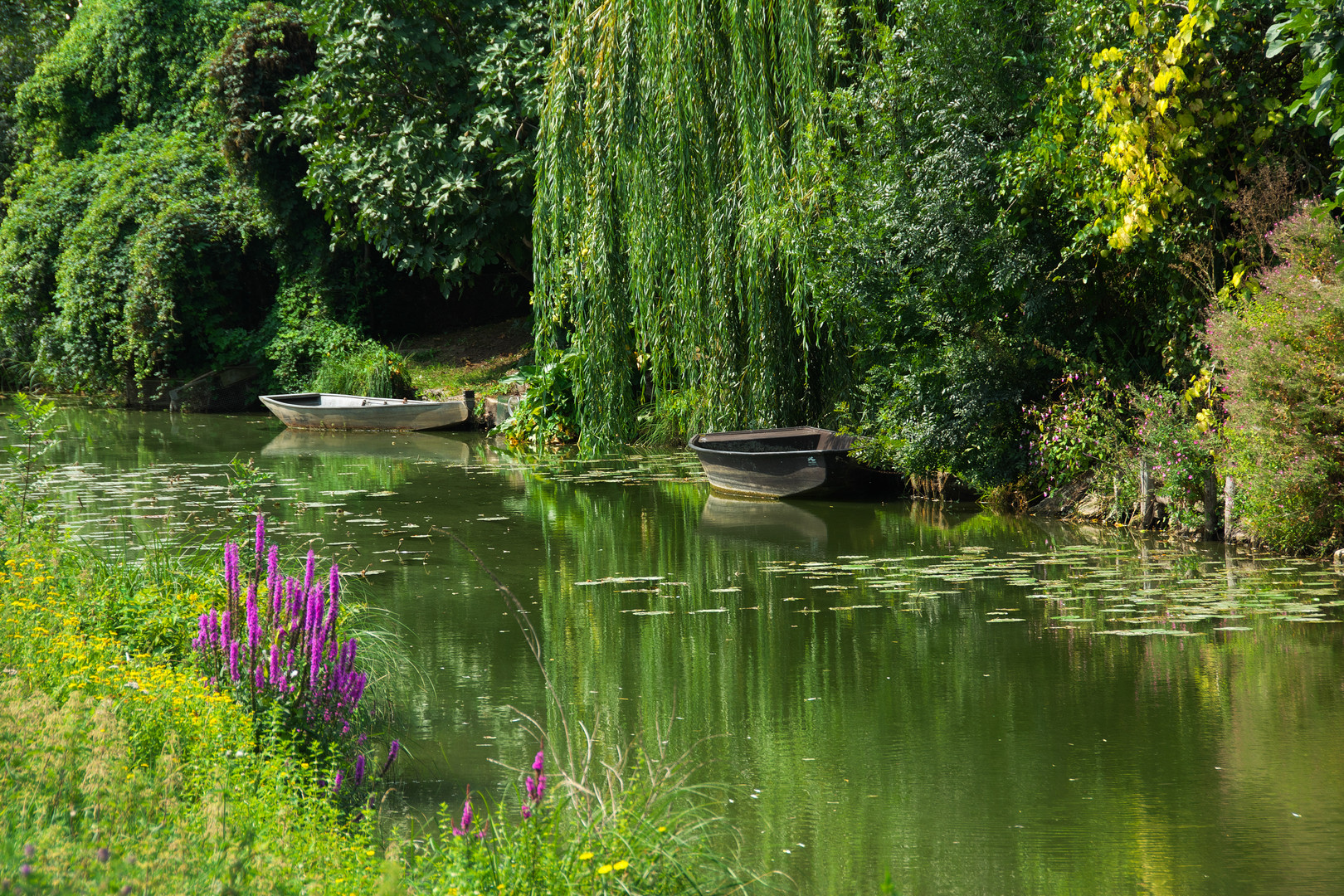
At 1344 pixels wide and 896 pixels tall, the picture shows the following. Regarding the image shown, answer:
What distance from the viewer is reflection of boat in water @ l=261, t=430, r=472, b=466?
16.1m

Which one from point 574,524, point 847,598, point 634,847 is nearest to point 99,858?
point 634,847

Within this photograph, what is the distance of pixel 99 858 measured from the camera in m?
2.26

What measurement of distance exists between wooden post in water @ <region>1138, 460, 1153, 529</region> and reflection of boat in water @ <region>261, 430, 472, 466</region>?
830cm

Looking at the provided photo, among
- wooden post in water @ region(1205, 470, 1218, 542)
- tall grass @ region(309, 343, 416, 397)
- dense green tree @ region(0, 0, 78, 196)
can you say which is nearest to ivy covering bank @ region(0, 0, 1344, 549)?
tall grass @ region(309, 343, 416, 397)

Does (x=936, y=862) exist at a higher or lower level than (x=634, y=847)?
lower

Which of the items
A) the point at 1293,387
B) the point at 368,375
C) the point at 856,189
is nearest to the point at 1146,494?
the point at 1293,387

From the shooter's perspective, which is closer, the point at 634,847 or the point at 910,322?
the point at 634,847

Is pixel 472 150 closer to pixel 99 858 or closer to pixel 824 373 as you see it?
pixel 824 373

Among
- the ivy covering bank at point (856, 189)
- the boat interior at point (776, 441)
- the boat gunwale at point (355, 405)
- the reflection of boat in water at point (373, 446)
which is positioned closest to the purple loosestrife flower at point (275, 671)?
the ivy covering bank at point (856, 189)

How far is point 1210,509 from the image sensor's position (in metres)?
8.95

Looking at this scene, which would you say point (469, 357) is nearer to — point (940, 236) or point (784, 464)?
point (784, 464)

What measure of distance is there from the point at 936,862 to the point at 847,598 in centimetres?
364

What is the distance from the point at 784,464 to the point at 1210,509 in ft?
12.4

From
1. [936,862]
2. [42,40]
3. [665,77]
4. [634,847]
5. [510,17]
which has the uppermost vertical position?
[42,40]
